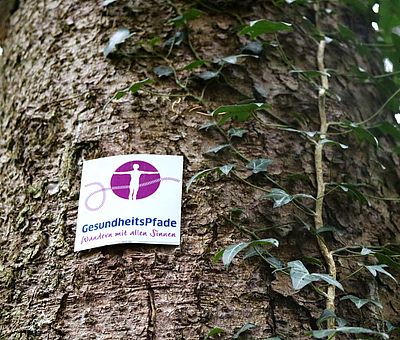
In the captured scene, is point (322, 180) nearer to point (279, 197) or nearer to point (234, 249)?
point (279, 197)

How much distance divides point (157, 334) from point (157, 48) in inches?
24.1

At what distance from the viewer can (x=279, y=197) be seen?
3.62 feet

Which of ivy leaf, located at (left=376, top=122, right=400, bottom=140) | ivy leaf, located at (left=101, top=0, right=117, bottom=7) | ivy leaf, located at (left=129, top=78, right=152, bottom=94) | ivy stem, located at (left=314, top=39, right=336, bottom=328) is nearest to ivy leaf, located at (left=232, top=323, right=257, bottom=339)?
ivy stem, located at (left=314, top=39, right=336, bottom=328)

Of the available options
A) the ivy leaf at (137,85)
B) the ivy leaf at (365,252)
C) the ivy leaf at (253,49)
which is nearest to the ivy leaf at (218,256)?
the ivy leaf at (365,252)

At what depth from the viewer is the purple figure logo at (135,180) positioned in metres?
1.11

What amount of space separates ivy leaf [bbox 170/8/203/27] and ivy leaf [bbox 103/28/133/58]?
10cm

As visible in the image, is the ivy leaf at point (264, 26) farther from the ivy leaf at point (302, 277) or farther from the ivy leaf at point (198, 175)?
the ivy leaf at point (302, 277)

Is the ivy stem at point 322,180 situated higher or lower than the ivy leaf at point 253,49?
lower

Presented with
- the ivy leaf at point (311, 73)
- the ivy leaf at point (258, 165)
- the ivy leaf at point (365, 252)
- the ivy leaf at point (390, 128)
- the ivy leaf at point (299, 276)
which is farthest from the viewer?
the ivy leaf at point (390, 128)

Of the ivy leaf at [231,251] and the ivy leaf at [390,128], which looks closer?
the ivy leaf at [231,251]

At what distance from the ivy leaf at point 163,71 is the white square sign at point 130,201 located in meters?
0.21

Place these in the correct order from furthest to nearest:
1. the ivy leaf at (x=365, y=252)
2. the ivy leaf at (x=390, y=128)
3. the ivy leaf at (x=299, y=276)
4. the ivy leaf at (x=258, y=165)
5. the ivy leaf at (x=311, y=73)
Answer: the ivy leaf at (x=390, y=128), the ivy leaf at (x=311, y=73), the ivy leaf at (x=258, y=165), the ivy leaf at (x=365, y=252), the ivy leaf at (x=299, y=276)

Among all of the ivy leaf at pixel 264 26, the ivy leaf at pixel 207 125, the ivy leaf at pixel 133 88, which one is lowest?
the ivy leaf at pixel 207 125

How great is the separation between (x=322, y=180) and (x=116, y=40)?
51 centimetres
